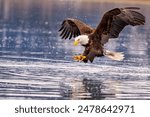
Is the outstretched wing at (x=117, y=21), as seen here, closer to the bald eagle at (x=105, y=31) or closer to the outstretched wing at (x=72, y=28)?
the bald eagle at (x=105, y=31)

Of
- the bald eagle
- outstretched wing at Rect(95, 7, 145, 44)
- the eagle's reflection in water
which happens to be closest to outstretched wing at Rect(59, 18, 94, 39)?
the bald eagle

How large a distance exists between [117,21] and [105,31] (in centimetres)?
9

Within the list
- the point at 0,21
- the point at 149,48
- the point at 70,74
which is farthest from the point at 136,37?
the point at 0,21

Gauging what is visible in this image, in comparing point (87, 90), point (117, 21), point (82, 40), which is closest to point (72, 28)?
point (82, 40)

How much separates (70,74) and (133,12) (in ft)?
1.62

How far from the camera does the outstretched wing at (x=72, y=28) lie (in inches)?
164

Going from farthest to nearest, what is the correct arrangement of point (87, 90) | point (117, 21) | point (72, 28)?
point (72, 28), point (117, 21), point (87, 90)

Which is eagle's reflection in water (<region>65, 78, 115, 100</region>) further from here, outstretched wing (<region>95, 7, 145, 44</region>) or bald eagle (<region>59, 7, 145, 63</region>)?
outstretched wing (<region>95, 7, 145, 44</region>)

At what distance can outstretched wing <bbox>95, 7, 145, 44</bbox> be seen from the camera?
→ 13.2 ft

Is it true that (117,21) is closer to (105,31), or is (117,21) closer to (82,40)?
(105,31)

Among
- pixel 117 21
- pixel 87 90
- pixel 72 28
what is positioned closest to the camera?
pixel 87 90

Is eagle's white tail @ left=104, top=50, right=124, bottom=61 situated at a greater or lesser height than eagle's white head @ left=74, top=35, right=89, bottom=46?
lesser

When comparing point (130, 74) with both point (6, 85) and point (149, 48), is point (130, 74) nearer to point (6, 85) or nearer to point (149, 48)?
point (149, 48)

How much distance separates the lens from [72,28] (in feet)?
13.9
